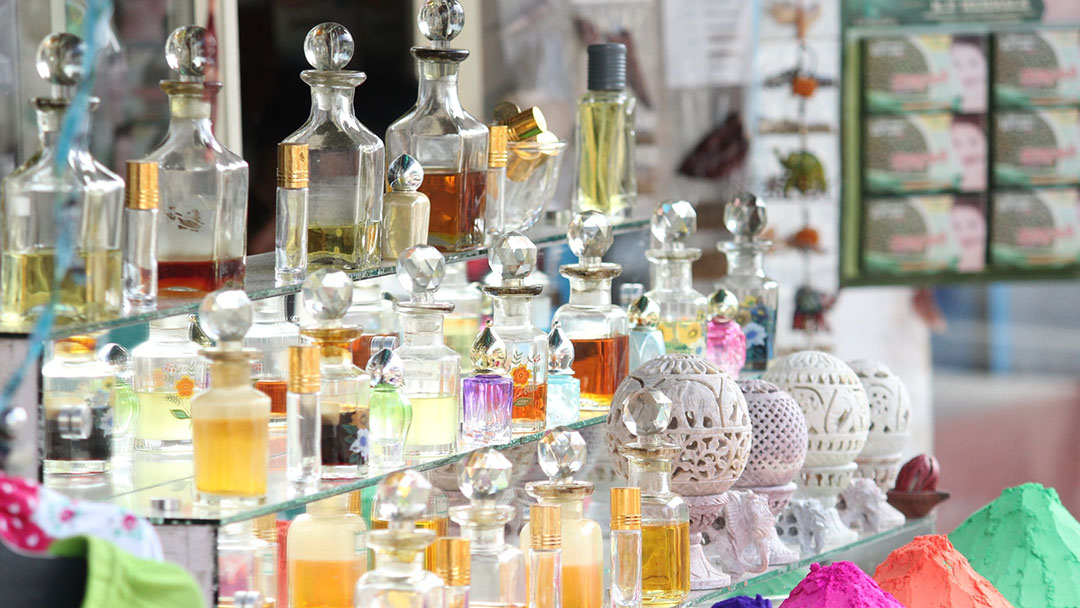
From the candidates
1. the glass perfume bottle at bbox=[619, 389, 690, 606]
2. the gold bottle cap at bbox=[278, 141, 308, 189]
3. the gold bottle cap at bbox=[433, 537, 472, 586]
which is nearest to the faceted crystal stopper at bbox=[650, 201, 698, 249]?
the glass perfume bottle at bbox=[619, 389, 690, 606]

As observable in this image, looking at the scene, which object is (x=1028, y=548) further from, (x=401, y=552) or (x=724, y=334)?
(x=401, y=552)

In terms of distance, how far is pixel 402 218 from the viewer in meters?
1.59

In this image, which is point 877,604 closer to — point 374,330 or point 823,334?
point 374,330

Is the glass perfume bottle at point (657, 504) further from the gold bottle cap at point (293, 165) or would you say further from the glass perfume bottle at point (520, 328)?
the gold bottle cap at point (293, 165)

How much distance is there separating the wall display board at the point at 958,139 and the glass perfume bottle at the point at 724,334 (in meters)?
1.44

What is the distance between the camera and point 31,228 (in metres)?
1.22

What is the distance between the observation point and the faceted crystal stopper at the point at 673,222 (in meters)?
1.90

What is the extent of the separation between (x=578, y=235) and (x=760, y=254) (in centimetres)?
44

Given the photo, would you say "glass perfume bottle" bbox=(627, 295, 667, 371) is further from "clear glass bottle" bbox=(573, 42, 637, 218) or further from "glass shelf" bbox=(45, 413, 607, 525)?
"glass shelf" bbox=(45, 413, 607, 525)

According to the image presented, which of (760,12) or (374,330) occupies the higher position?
(760,12)

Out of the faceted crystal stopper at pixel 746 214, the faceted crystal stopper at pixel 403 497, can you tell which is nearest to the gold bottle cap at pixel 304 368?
the faceted crystal stopper at pixel 403 497

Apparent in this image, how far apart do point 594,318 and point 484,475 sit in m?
0.46

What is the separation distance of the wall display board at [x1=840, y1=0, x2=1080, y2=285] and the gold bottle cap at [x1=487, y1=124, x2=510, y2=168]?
1.76 meters

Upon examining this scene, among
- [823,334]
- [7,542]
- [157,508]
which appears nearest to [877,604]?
[157,508]
